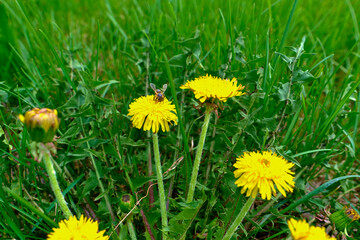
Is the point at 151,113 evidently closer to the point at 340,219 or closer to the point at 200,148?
the point at 200,148

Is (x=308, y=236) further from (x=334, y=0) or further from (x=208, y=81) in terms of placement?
(x=334, y=0)

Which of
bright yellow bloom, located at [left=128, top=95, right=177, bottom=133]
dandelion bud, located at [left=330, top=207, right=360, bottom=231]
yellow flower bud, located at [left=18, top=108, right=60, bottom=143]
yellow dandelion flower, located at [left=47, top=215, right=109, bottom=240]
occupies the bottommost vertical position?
dandelion bud, located at [left=330, top=207, right=360, bottom=231]

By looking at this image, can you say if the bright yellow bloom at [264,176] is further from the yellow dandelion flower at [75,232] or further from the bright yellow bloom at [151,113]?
the yellow dandelion flower at [75,232]

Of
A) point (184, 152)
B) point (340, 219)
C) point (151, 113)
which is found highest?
point (151, 113)

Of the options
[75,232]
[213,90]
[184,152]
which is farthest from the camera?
[184,152]

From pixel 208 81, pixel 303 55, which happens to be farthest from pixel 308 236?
pixel 303 55

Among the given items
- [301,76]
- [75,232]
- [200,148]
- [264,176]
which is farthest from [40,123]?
[301,76]

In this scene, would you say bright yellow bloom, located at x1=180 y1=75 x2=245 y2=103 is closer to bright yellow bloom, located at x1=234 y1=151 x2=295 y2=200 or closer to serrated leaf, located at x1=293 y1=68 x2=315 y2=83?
bright yellow bloom, located at x1=234 y1=151 x2=295 y2=200

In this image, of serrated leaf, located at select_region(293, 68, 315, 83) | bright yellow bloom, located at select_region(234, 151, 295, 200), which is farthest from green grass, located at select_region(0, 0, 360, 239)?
bright yellow bloom, located at select_region(234, 151, 295, 200)

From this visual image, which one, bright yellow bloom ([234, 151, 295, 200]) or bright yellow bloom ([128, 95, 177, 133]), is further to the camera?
bright yellow bloom ([128, 95, 177, 133])
